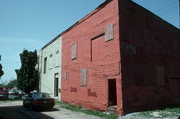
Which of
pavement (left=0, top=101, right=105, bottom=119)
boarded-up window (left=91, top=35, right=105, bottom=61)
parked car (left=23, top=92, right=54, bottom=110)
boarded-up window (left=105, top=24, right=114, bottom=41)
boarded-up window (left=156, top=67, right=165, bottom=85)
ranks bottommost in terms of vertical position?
pavement (left=0, top=101, right=105, bottom=119)

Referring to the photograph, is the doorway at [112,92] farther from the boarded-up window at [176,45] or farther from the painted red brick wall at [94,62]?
the boarded-up window at [176,45]

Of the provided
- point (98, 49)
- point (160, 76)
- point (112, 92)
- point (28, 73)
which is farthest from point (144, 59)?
point (28, 73)

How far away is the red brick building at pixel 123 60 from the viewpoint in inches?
464

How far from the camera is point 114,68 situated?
11.8 m

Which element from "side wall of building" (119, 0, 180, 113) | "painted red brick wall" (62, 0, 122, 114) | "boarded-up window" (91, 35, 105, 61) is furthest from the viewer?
"boarded-up window" (91, 35, 105, 61)

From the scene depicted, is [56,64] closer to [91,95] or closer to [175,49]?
[91,95]

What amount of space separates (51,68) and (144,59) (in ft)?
45.6

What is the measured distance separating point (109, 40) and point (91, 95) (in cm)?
475

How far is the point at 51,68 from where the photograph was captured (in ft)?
76.0

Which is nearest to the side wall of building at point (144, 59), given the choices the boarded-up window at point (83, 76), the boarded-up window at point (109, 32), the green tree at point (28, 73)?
the boarded-up window at point (109, 32)

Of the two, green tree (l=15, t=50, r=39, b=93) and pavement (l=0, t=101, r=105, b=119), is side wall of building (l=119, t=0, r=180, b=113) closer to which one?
pavement (l=0, t=101, r=105, b=119)

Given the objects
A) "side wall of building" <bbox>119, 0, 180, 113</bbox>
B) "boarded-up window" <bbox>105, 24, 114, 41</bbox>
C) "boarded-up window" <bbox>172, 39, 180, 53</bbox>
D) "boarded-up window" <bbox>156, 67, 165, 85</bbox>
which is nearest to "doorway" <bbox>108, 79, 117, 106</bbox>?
"side wall of building" <bbox>119, 0, 180, 113</bbox>

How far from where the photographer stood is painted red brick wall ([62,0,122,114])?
12172mm

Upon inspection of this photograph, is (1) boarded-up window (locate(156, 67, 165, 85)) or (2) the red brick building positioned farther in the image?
(1) boarded-up window (locate(156, 67, 165, 85))
